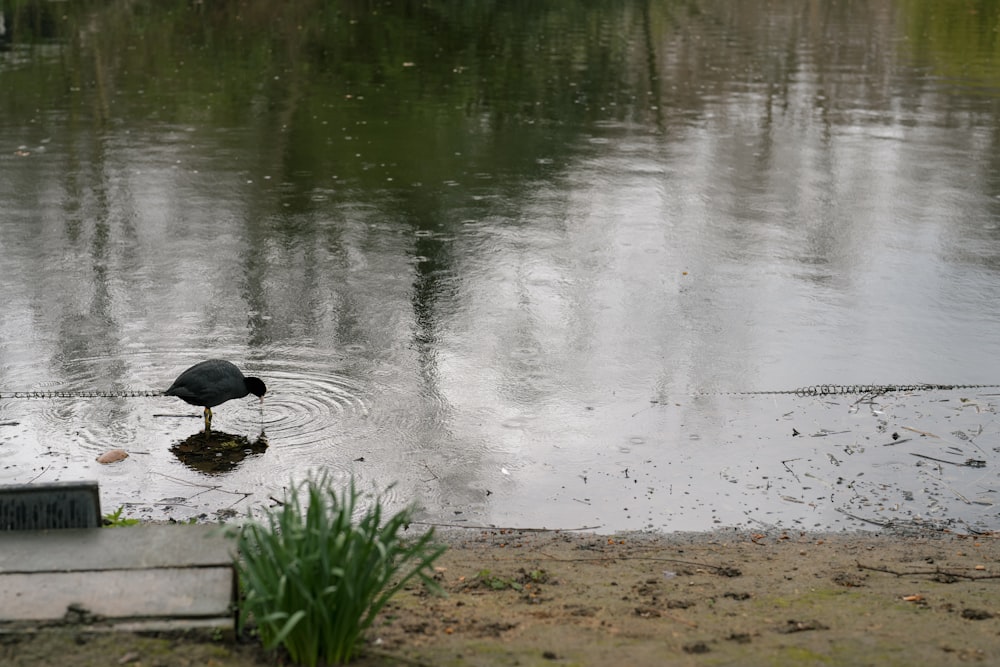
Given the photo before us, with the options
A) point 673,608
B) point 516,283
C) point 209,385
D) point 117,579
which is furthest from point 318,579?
point 516,283

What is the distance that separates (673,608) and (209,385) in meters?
3.55

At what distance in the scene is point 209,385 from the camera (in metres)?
7.41

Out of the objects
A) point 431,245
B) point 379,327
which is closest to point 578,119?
point 431,245

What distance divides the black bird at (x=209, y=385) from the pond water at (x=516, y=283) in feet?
0.87

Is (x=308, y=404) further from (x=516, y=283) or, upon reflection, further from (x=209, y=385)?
(x=516, y=283)

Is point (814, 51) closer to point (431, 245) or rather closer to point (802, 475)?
point (431, 245)

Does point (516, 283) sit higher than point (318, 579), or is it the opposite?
point (318, 579)

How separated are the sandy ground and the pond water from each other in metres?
0.44

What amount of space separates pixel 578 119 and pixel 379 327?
8.11m

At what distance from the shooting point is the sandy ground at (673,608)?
4293mm

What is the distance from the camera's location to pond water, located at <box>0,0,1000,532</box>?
7.04 metres

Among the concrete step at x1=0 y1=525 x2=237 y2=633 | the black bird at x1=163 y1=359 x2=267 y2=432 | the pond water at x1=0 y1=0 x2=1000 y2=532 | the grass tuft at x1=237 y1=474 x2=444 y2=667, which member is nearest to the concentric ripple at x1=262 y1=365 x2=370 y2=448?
the pond water at x1=0 y1=0 x2=1000 y2=532

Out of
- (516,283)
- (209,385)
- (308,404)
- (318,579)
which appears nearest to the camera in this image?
(318,579)

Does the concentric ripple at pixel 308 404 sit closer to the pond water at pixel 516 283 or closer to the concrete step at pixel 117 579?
the pond water at pixel 516 283
